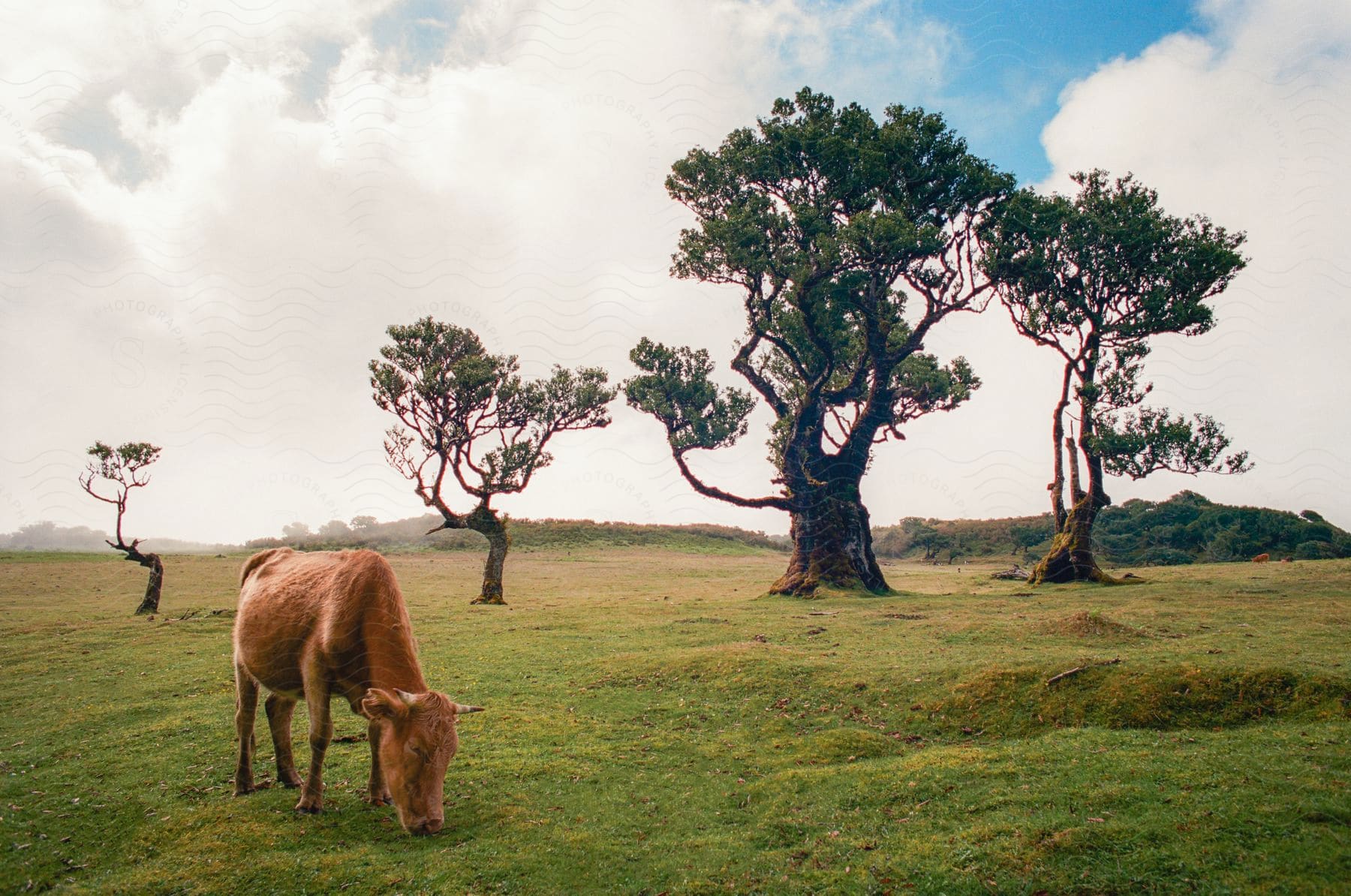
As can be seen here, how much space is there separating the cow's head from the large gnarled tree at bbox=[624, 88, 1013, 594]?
23939 millimetres

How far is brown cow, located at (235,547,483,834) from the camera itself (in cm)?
648

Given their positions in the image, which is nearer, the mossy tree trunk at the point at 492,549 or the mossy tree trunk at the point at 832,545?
the mossy tree trunk at the point at 832,545

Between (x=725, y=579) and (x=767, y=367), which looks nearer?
(x=767, y=367)

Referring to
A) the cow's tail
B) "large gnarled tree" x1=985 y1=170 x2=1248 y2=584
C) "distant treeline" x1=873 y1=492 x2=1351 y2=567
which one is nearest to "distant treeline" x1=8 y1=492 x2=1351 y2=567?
"distant treeline" x1=873 y1=492 x2=1351 y2=567

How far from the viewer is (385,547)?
68.8 metres

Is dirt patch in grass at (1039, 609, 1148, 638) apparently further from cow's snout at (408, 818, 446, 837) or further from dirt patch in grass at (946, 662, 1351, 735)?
cow's snout at (408, 818, 446, 837)

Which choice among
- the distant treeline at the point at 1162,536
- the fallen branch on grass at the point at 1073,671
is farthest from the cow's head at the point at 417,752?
the distant treeline at the point at 1162,536

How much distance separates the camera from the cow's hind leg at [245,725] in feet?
26.4

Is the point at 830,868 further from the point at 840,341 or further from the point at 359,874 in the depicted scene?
the point at 840,341

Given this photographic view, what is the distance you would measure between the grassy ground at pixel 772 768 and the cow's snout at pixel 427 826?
21cm

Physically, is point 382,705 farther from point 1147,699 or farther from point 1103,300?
point 1103,300

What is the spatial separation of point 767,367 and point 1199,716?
99.9 feet

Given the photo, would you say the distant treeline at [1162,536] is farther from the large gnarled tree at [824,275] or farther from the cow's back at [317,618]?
the cow's back at [317,618]

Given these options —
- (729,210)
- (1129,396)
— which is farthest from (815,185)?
(1129,396)
